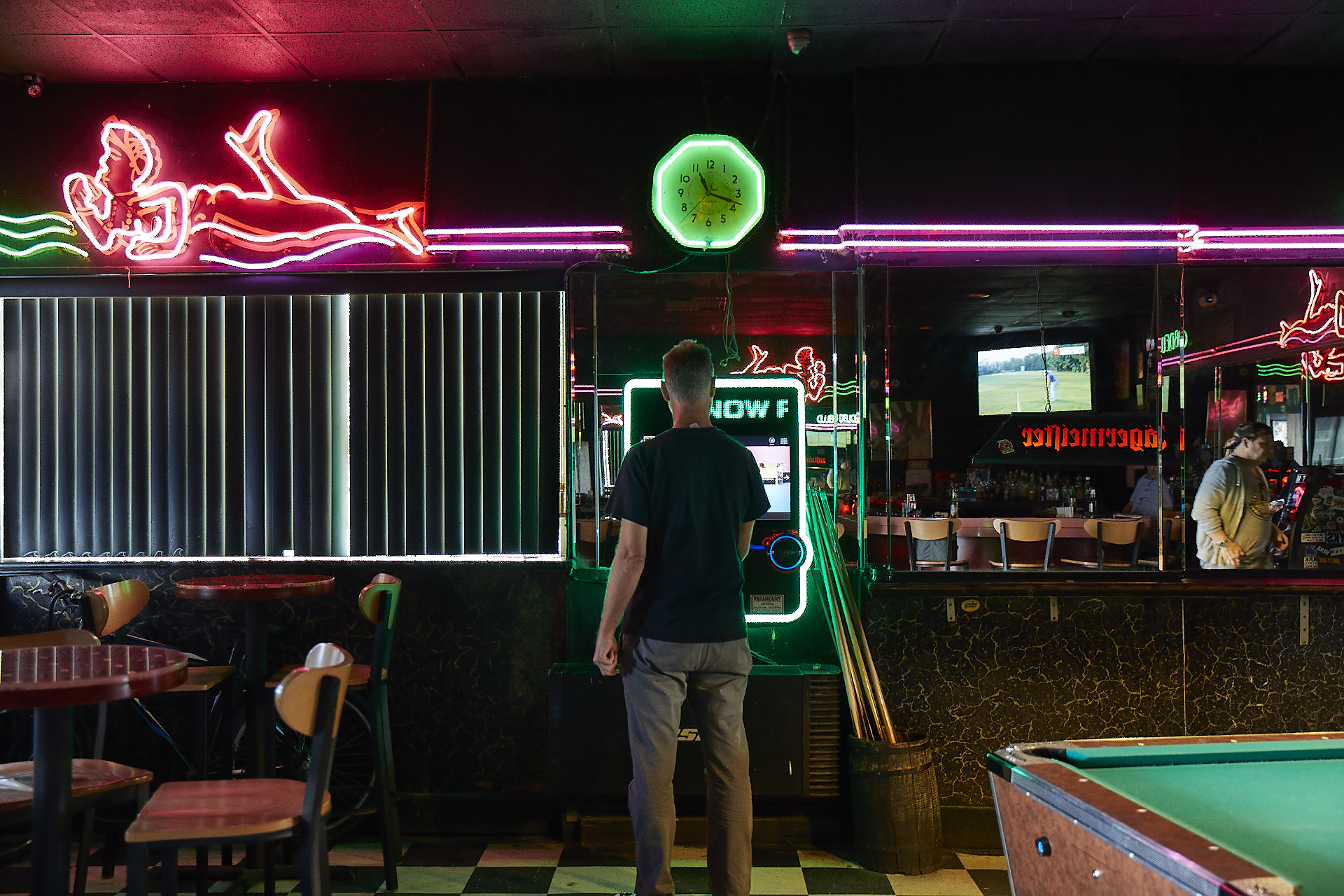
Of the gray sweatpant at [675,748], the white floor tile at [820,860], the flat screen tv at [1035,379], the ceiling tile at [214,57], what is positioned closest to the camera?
the gray sweatpant at [675,748]

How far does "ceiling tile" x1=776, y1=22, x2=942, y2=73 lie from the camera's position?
3.75 m

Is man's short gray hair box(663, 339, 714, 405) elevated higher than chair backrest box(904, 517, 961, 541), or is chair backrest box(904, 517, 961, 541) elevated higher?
man's short gray hair box(663, 339, 714, 405)

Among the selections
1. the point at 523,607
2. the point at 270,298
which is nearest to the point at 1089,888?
the point at 523,607

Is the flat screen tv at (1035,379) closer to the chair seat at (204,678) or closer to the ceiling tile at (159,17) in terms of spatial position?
the chair seat at (204,678)

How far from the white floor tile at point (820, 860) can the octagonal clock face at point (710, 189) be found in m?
2.60

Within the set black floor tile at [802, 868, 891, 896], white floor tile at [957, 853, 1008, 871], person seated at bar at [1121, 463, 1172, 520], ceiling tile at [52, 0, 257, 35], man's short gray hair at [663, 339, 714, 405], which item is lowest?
white floor tile at [957, 853, 1008, 871]

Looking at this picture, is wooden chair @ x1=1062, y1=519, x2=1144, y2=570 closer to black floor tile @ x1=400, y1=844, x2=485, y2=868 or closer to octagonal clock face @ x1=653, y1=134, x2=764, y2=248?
octagonal clock face @ x1=653, y1=134, x2=764, y2=248

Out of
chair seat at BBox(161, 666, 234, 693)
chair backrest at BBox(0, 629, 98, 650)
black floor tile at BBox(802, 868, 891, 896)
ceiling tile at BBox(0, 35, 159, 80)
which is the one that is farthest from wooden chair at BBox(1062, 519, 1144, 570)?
ceiling tile at BBox(0, 35, 159, 80)

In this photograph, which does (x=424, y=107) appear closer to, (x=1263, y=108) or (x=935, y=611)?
(x=935, y=611)

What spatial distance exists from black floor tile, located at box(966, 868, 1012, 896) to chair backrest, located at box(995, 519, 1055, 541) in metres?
1.39

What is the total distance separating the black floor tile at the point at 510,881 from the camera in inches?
135

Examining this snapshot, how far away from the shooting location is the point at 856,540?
13.1 feet

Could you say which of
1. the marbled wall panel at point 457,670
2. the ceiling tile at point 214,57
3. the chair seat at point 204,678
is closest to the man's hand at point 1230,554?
the marbled wall panel at point 457,670

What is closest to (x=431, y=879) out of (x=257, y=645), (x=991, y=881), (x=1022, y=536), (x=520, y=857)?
(x=520, y=857)
